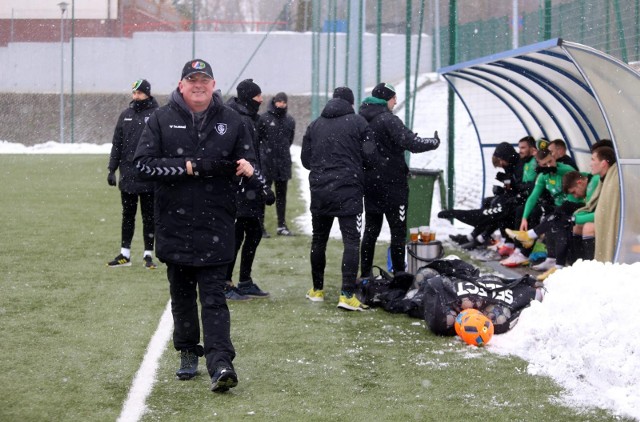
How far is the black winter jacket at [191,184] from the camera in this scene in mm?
5680

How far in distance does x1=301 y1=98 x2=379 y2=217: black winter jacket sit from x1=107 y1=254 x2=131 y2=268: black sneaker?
313cm

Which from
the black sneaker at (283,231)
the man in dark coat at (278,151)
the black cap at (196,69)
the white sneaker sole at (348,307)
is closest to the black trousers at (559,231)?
the white sneaker sole at (348,307)

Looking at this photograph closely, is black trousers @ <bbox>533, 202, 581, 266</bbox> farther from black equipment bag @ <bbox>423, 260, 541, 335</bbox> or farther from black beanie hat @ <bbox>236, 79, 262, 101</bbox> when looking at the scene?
black beanie hat @ <bbox>236, 79, 262, 101</bbox>

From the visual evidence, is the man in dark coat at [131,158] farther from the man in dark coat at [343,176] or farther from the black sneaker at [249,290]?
the man in dark coat at [343,176]

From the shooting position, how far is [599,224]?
8703 mm

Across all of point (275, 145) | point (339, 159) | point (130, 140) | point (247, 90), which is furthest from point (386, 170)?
point (275, 145)

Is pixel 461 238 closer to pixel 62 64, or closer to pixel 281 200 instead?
pixel 281 200

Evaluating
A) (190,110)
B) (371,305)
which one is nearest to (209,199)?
(190,110)

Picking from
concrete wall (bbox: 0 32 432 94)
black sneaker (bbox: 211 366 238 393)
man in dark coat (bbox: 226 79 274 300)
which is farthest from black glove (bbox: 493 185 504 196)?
concrete wall (bbox: 0 32 432 94)

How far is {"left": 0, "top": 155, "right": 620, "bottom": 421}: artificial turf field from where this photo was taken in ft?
17.6

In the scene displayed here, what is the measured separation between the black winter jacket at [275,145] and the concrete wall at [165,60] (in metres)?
26.0

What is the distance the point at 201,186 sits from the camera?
569cm

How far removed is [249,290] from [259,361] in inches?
97.4

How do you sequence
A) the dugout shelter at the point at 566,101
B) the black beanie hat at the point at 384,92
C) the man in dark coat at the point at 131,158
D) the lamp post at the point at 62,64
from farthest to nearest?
the lamp post at the point at 62,64 → the man in dark coat at the point at 131,158 → the black beanie hat at the point at 384,92 → the dugout shelter at the point at 566,101
